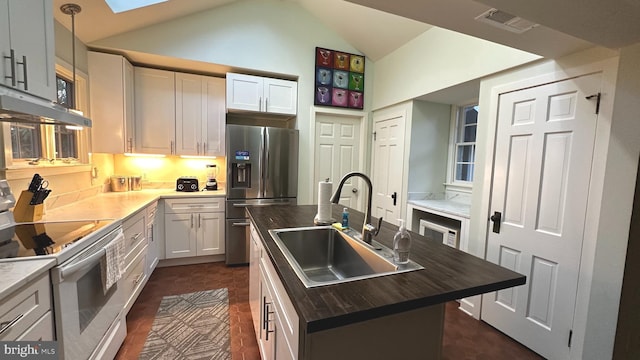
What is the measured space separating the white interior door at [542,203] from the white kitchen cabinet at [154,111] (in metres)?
3.56

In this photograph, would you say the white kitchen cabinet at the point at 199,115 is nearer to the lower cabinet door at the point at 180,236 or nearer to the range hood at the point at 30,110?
the lower cabinet door at the point at 180,236

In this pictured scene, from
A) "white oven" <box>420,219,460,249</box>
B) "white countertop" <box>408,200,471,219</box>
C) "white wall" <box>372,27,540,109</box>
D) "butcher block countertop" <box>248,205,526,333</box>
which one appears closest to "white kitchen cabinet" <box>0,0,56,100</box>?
"butcher block countertop" <box>248,205,526,333</box>

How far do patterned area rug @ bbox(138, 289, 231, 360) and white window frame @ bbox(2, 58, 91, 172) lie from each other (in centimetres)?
149

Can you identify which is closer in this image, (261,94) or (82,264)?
(82,264)

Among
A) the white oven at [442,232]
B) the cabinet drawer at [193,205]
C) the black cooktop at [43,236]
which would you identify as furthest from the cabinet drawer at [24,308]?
the white oven at [442,232]

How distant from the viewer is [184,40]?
2.96 m

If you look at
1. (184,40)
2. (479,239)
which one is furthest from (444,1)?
(184,40)

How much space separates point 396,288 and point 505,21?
1.48 m

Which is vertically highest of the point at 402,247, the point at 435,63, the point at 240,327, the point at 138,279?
the point at 435,63

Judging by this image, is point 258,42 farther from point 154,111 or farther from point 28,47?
point 28,47

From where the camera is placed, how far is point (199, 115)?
3328 mm

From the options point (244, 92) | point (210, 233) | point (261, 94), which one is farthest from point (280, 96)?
point (210, 233)

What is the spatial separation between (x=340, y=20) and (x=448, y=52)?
1.53 metres

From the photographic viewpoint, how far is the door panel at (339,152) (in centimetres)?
372
